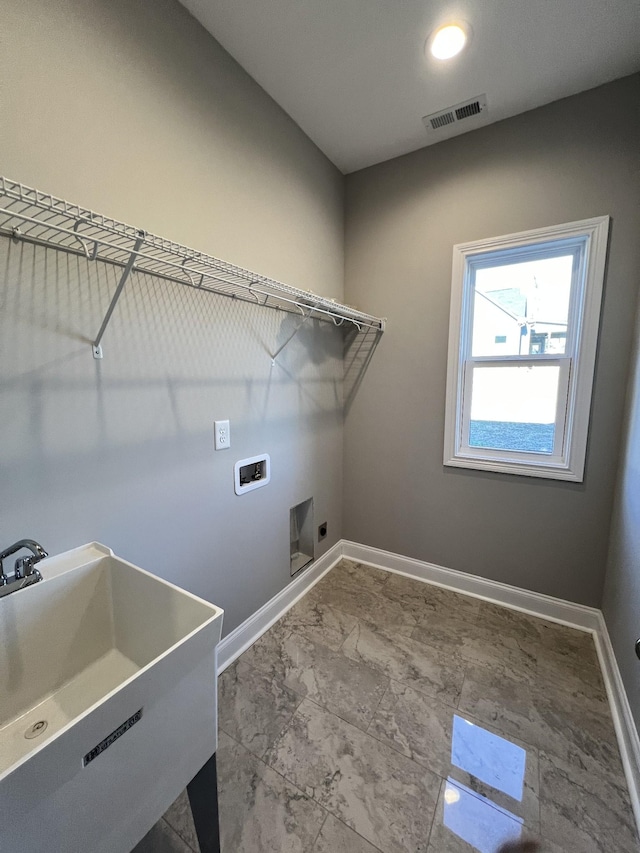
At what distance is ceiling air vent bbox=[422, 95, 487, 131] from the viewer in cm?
170

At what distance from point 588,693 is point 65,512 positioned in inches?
86.9

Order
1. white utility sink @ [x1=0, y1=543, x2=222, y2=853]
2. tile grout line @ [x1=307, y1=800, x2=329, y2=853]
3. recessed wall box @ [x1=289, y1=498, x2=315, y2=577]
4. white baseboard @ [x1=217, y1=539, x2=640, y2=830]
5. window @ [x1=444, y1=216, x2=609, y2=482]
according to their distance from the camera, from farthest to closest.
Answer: recessed wall box @ [x1=289, y1=498, x2=315, y2=577] < window @ [x1=444, y1=216, x2=609, y2=482] < white baseboard @ [x1=217, y1=539, x2=640, y2=830] < tile grout line @ [x1=307, y1=800, x2=329, y2=853] < white utility sink @ [x1=0, y1=543, x2=222, y2=853]

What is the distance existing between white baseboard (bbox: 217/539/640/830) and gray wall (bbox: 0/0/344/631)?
0.13m

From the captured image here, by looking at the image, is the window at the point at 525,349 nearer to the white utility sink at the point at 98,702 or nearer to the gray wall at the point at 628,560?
the gray wall at the point at 628,560

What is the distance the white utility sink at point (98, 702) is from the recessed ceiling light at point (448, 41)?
2221 mm

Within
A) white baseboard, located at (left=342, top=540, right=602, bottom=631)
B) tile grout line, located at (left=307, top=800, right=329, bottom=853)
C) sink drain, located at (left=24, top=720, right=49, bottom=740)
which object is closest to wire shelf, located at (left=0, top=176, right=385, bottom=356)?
sink drain, located at (left=24, top=720, right=49, bottom=740)

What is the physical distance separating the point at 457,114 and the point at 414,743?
2.90 m

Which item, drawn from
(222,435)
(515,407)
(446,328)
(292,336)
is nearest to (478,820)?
(222,435)

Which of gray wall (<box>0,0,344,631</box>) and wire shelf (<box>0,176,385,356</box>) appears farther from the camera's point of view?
gray wall (<box>0,0,344,631</box>)

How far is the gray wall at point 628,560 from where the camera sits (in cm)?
131

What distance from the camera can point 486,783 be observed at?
1.15m

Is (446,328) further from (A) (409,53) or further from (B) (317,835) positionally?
(B) (317,835)

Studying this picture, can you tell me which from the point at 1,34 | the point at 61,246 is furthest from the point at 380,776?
the point at 1,34

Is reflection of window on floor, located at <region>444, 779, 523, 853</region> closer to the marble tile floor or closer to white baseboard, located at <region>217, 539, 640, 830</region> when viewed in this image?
the marble tile floor
